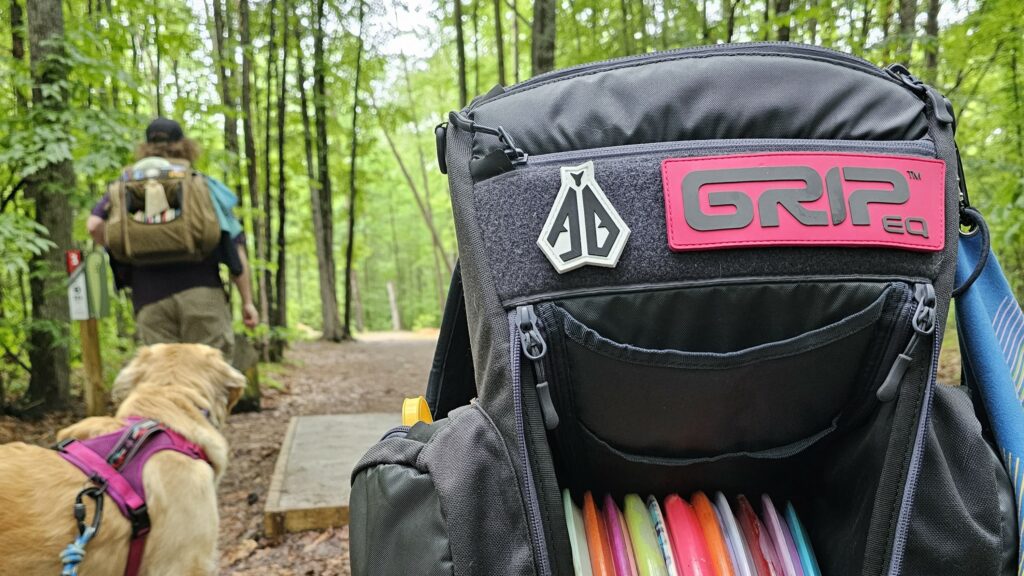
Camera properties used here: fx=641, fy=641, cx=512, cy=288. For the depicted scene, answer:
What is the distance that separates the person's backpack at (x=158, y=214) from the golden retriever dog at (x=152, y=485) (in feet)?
3.14

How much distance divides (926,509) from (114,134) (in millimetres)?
5602

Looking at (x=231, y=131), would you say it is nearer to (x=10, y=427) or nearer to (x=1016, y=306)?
(x=10, y=427)

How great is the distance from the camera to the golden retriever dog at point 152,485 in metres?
2.23

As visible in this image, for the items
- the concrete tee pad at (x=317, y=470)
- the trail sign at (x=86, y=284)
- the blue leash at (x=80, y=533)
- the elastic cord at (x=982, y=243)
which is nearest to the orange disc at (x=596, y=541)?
the elastic cord at (x=982, y=243)

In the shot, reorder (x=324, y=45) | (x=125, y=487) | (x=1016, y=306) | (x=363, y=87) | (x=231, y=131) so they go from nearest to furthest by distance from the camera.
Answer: (x=1016, y=306), (x=125, y=487), (x=231, y=131), (x=324, y=45), (x=363, y=87)

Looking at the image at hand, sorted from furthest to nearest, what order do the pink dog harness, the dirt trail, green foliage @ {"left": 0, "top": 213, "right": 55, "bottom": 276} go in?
green foliage @ {"left": 0, "top": 213, "right": 55, "bottom": 276}, the dirt trail, the pink dog harness

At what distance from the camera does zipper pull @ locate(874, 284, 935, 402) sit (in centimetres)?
94

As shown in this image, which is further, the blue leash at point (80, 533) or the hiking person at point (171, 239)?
the hiking person at point (171, 239)

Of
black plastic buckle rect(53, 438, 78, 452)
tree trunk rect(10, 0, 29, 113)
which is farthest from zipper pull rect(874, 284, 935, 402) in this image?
tree trunk rect(10, 0, 29, 113)

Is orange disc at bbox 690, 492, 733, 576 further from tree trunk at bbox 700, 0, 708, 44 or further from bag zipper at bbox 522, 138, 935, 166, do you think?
tree trunk at bbox 700, 0, 708, 44

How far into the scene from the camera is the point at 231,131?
28.1ft

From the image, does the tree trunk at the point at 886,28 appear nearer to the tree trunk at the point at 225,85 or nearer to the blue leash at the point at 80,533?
the blue leash at the point at 80,533

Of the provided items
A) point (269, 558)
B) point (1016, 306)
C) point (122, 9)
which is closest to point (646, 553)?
point (1016, 306)

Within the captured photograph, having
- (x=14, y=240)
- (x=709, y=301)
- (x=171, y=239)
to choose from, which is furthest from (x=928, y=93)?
(x=14, y=240)
